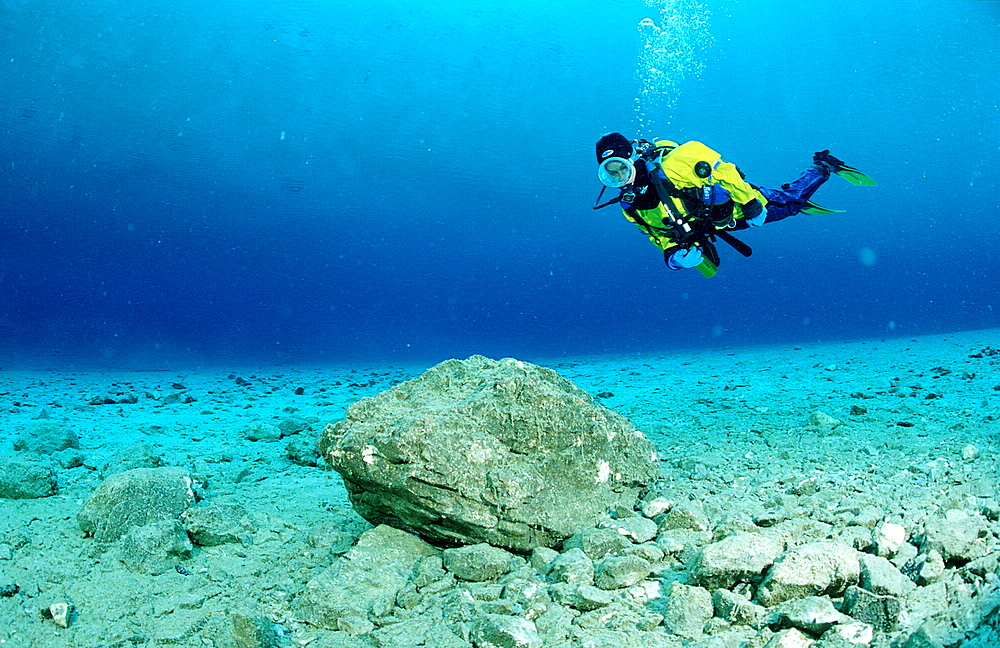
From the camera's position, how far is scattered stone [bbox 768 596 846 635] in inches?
76.1

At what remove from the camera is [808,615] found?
6.51 ft

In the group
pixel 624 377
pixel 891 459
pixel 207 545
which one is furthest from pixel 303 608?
pixel 624 377

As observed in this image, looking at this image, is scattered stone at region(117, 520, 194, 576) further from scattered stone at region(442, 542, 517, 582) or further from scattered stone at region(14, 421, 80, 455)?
scattered stone at region(14, 421, 80, 455)

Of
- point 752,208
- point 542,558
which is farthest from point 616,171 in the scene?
point 542,558

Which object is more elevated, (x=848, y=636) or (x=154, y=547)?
(x=154, y=547)

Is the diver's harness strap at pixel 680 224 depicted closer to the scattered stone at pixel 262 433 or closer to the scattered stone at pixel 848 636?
the scattered stone at pixel 848 636

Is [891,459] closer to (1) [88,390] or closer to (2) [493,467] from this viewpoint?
(2) [493,467]

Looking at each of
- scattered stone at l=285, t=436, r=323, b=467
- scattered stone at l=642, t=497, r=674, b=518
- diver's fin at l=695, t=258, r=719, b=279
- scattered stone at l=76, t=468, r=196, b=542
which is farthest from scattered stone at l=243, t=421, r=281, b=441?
diver's fin at l=695, t=258, r=719, b=279

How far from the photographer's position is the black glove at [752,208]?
515 centimetres

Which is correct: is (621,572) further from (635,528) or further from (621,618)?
(635,528)

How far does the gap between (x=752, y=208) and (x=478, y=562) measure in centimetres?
396

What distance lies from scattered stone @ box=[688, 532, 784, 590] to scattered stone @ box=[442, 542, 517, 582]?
831 mm

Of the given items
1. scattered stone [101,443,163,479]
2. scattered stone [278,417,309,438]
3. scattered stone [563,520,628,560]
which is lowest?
scattered stone [563,520,628,560]

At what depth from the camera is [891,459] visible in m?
3.76
